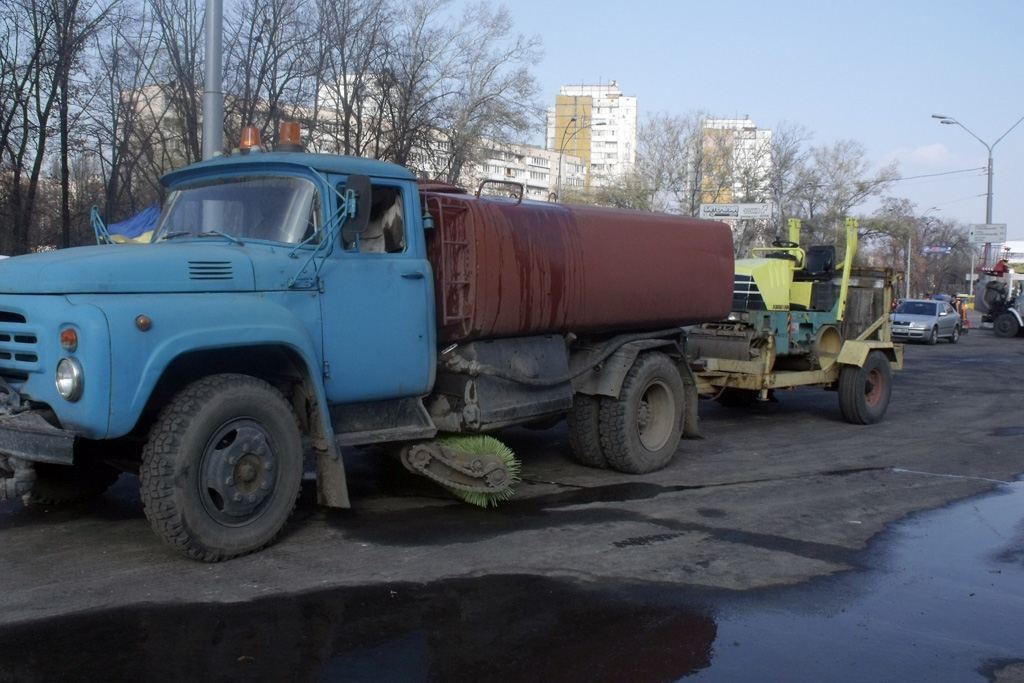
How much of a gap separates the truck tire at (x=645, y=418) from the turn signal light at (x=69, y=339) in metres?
4.80

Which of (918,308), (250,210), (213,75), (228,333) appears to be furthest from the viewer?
(918,308)

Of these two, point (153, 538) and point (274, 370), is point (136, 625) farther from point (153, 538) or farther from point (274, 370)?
point (274, 370)

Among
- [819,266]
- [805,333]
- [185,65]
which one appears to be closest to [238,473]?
[805,333]

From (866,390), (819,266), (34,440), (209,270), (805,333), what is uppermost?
(819,266)

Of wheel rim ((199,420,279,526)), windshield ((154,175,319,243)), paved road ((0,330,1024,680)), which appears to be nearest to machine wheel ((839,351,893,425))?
paved road ((0,330,1024,680))

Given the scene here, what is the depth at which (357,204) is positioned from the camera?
628 centimetres

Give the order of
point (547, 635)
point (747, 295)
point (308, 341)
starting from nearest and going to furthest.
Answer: point (547, 635), point (308, 341), point (747, 295)

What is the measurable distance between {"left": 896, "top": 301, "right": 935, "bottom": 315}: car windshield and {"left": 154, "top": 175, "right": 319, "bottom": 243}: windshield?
30.3 m

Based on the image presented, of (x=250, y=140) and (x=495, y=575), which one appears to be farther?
(x=250, y=140)

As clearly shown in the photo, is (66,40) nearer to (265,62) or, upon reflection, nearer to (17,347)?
(265,62)

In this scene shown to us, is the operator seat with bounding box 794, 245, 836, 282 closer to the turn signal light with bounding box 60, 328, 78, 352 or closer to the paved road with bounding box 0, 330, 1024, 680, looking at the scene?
the paved road with bounding box 0, 330, 1024, 680

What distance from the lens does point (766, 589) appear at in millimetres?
5621

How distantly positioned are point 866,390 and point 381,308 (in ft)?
26.3

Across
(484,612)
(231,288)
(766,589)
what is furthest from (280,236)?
(766,589)
